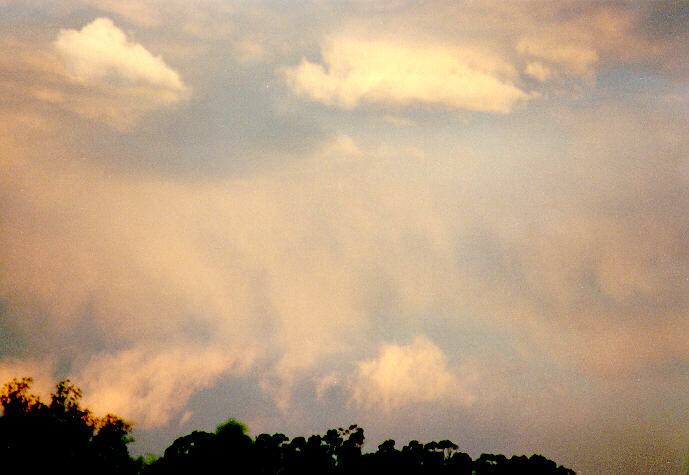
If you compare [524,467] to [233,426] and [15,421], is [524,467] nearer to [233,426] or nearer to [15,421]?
[233,426]

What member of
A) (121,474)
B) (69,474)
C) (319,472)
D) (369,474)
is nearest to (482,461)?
(369,474)

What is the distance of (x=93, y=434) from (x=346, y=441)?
99.7ft

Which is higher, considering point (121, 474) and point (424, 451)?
point (424, 451)

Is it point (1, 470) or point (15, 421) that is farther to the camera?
point (15, 421)

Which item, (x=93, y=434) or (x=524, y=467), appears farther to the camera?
(x=93, y=434)

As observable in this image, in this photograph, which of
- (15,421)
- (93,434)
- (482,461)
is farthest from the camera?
(93,434)

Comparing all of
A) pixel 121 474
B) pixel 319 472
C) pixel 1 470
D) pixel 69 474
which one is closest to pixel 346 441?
pixel 319 472

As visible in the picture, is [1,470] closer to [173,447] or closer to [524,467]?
[173,447]

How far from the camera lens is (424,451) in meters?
36.5

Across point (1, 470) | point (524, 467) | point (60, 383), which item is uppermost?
point (60, 383)

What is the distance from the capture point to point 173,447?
3441 cm

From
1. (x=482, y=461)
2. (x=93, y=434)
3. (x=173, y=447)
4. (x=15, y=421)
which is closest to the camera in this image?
(x=173, y=447)

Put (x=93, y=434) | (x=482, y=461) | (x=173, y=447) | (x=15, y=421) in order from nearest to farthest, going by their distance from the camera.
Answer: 1. (x=173, y=447)
2. (x=482, y=461)
3. (x=15, y=421)
4. (x=93, y=434)

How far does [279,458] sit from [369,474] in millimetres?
4758
